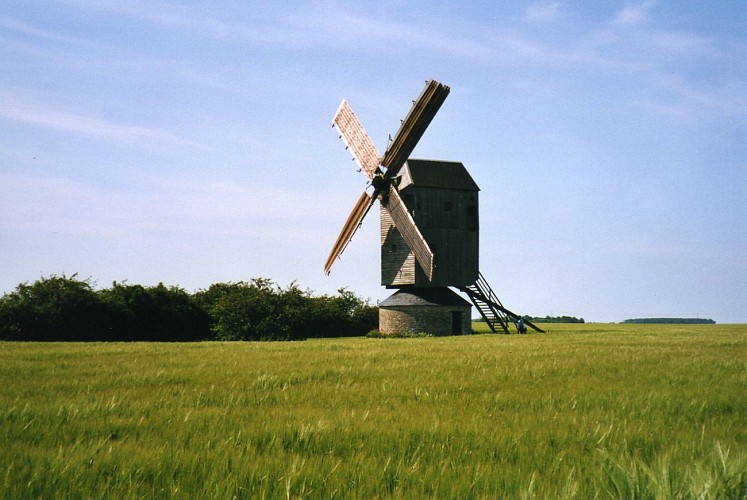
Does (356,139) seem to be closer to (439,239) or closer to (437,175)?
(437,175)

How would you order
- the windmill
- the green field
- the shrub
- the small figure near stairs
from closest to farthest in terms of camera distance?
the green field, the shrub, the windmill, the small figure near stairs

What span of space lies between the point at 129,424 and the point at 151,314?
35.6m

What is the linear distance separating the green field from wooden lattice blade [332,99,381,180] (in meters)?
28.7

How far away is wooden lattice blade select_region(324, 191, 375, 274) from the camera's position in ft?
127

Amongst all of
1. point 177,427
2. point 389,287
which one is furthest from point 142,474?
point 389,287

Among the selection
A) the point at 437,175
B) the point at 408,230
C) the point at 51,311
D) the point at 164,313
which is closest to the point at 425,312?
the point at 408,230

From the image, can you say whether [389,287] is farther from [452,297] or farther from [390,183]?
[390,183]

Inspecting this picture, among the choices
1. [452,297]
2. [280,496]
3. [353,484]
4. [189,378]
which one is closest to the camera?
[280,496]

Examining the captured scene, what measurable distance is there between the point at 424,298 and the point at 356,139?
11.3 m

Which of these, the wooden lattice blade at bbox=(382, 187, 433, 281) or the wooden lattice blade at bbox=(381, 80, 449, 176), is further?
the wooden lattice blade at bbox=(382, 187, 433, 281)

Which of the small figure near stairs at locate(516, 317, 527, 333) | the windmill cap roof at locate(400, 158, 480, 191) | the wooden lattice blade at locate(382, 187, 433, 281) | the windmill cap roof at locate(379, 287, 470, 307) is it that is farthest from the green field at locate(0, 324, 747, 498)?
the small figure near stairs at locate(516, 317, 527, 333)

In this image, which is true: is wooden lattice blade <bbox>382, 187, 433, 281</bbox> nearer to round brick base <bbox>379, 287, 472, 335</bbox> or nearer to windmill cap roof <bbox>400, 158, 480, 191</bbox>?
windmill cap roof <bbox>400, 158, 480, 191</bbox>

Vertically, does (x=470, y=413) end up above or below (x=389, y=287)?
below

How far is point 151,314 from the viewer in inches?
1532
